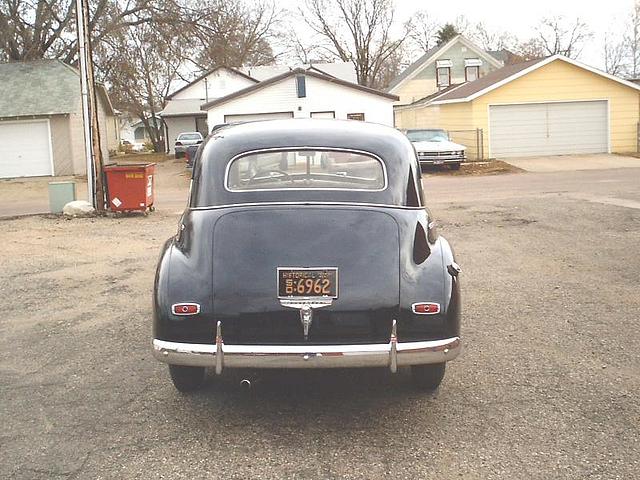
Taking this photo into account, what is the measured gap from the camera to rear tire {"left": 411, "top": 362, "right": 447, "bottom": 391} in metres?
4.69

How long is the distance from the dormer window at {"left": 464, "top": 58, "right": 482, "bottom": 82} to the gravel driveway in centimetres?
4401

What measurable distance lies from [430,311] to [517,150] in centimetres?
2802

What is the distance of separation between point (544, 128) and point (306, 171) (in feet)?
90.9

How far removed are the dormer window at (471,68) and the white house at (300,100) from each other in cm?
2058

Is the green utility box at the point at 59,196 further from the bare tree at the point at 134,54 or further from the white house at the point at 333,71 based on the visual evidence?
the white house at the point at 333,71

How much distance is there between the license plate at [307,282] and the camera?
13.5ft

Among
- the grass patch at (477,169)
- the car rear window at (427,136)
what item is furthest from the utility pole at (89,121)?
the car rear window at (427,136)

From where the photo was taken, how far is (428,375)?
4734 mm

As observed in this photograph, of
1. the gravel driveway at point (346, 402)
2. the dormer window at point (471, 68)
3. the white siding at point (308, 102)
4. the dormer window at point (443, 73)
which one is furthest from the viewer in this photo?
the dormer window at point (471, 68)

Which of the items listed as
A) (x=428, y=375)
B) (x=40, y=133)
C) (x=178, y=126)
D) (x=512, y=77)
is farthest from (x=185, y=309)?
(x=178, y=126)

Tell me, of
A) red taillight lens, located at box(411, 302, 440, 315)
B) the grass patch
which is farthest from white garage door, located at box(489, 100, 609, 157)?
red taillight lens, located at box(411, 302, 440, 315)

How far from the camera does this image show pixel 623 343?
5.76m

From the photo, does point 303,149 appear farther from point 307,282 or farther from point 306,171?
point 307,282

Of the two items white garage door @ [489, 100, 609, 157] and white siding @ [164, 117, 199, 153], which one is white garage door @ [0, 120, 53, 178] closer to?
white siding @ [164, 117, 199, 153]
